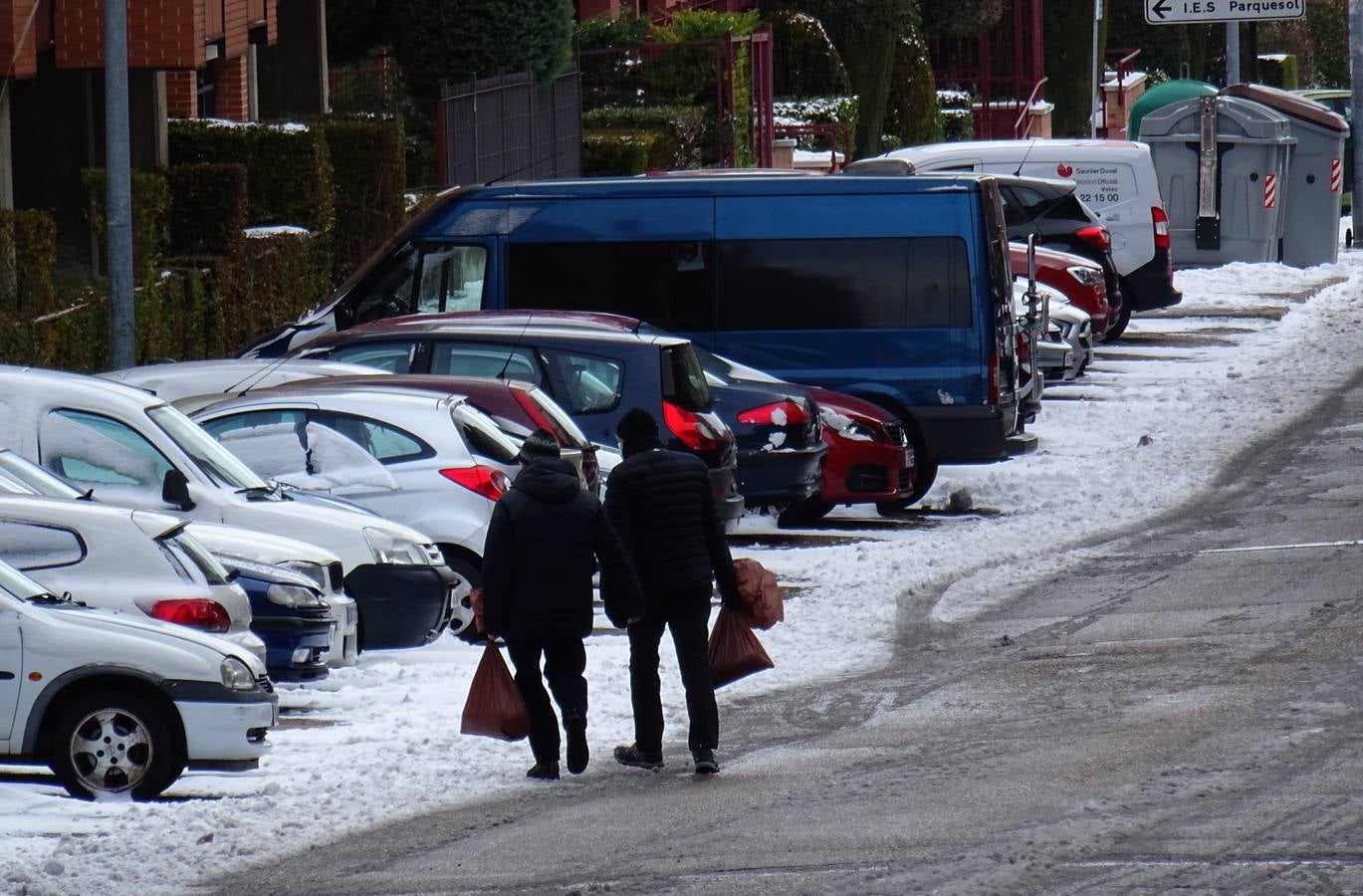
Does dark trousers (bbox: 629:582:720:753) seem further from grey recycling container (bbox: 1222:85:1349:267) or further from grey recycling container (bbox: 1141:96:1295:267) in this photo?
grey recycling container (bbox: 1222:85:1349:267)

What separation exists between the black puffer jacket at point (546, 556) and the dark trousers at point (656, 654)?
0.29 metres

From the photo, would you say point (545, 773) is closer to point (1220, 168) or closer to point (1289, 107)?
point (1220, 168)

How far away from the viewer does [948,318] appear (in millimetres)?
16594

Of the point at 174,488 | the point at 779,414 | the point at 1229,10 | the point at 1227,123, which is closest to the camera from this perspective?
the point at 174,488

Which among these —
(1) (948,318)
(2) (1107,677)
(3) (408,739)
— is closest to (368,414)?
(3) (408,739)

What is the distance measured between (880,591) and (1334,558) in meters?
2.75

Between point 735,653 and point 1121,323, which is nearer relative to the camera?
point 735,653

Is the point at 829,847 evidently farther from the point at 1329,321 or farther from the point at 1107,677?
the point at 1329,321

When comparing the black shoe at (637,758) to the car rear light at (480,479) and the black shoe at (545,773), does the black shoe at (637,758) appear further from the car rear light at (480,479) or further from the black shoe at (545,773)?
the car rear light at (480,479)

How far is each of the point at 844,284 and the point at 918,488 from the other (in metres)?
1.65

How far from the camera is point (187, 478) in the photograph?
451 inches

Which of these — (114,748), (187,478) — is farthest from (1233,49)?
(114,748)

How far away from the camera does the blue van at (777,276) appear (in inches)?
653

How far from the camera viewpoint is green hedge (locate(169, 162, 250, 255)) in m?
21.9
